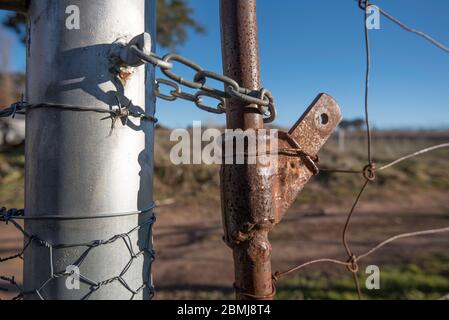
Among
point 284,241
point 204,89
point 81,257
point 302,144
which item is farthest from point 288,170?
point 284,241

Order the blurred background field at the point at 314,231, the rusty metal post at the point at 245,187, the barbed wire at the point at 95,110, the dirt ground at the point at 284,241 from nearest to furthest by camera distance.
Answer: the barbed wire at the point at 95,110 → the rusty metal post at the point at 245,187 → the blurred background field at the point at 314,231 → the dirt ground at the point at 284,241

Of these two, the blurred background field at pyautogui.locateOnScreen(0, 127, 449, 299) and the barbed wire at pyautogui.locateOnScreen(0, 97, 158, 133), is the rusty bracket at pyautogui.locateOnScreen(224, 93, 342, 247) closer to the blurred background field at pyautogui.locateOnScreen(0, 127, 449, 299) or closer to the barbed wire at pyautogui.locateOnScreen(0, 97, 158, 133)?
the barbed wire at pyautogui.locateOnScreen(0, 97, 158, 133)

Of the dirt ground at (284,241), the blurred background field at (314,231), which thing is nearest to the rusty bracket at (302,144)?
the blurred background field at (314,231)

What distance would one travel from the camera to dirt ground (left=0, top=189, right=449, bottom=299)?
4195 mm

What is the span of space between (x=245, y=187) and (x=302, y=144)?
0.28 m

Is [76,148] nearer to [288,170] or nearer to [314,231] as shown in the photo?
[288,170]

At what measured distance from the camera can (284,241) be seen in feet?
Result: 18.3

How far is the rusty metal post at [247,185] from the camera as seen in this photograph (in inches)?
38.4

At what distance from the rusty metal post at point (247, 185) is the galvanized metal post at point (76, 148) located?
31 cm

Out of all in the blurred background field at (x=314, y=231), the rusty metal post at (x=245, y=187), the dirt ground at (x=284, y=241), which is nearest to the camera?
the rusty metal post at (x=245, y=187)

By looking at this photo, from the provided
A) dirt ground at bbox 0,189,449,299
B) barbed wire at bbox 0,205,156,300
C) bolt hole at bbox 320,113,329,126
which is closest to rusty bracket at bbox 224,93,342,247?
bolt hole at bbox 320,113,329,126

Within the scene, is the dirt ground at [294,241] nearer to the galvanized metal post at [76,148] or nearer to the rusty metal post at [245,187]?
the rusty metal post at [245,187]
